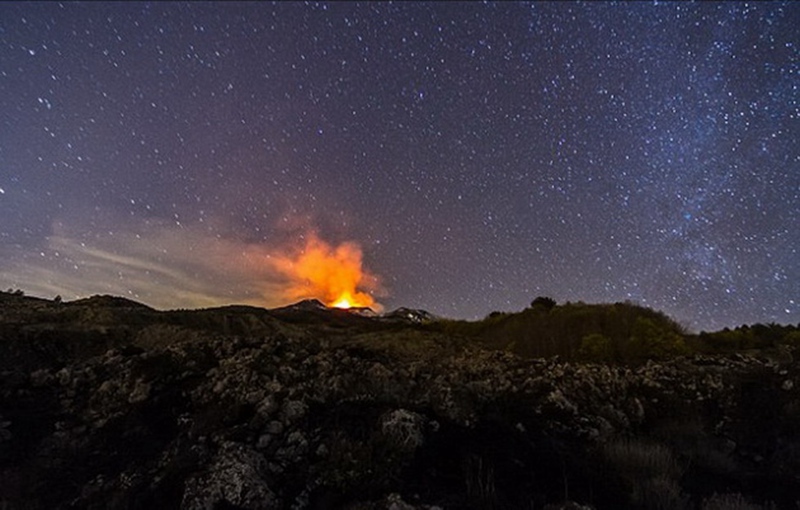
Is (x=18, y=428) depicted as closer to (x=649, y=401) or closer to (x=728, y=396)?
(x=649, y=401)

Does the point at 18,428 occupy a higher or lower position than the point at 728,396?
lower

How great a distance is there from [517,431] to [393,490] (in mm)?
2904

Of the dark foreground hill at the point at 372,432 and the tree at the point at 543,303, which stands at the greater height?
the tree at the point at 543,303

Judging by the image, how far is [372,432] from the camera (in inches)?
266

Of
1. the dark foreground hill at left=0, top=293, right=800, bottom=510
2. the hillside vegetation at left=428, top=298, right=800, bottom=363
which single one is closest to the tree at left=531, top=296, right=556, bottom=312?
the hillside vegetation at left=428, top=298, right=800, bottom=363

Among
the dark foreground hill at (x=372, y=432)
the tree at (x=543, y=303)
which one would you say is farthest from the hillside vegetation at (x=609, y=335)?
the dark foreground hill at (x=372, y=432)

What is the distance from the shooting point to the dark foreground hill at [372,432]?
5859mm

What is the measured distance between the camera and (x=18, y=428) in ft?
26.6

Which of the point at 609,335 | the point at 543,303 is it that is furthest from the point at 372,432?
the point at 543,303

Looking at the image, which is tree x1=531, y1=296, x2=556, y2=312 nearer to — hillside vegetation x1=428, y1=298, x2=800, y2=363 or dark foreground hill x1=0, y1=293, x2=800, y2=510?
hillside vegetation x1=428, y1=298, x2=800, y2=363

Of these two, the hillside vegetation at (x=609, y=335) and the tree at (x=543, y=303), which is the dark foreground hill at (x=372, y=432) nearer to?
the hillside vegetation at (x=609, y=335)

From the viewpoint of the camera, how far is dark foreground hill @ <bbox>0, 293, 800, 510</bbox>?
5.86m

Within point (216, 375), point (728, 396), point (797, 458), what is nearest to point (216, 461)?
point (216, 375)

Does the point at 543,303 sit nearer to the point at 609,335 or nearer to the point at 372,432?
the point at 609,335
